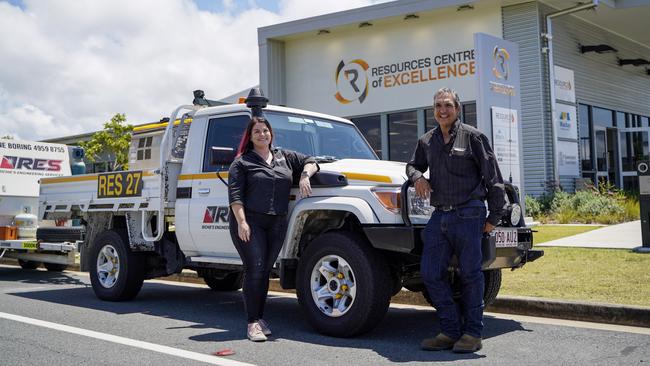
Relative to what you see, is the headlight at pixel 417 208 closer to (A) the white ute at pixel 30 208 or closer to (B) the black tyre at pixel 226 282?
(B) the black tyre at pixel 226 282

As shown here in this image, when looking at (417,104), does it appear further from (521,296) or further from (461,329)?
(461,329)

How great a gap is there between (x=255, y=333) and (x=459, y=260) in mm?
1824

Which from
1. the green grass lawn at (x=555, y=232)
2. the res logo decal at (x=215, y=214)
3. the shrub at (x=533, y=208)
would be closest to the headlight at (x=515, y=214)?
the res logo decal at (x=215, y=214)

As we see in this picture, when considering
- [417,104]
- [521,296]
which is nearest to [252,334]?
[521,296]

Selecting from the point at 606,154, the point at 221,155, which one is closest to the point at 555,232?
the point at 221,155

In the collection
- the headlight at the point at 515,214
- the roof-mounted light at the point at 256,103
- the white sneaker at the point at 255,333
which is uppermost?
the roof-mounted light at the point at 256,103

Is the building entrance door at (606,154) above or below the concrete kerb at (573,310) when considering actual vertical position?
above

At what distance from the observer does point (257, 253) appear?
18.5 ft

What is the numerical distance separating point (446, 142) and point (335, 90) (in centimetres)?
1797

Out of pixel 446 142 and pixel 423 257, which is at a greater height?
pixel 446 142

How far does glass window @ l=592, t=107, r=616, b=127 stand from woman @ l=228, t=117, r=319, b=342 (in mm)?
18607

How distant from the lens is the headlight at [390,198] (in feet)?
17.5

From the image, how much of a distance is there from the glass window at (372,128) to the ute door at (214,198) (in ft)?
49.1

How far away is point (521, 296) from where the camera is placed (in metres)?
6.83
